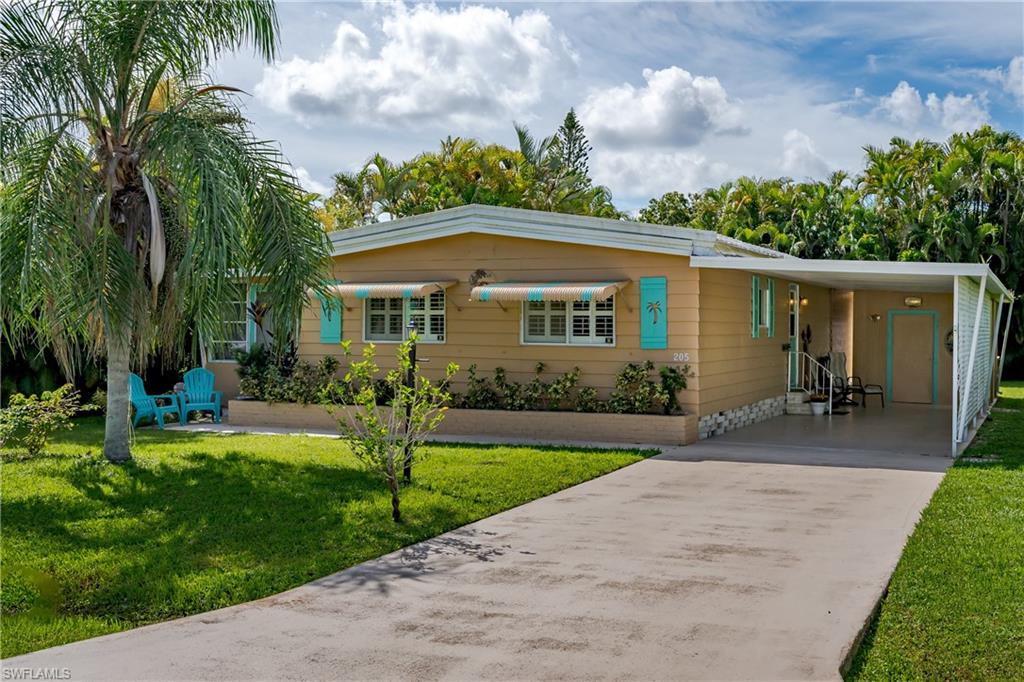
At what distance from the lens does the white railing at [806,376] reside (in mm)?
15742

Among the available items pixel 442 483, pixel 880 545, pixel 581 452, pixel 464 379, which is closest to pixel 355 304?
pixel 464 379

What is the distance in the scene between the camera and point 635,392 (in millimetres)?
11523

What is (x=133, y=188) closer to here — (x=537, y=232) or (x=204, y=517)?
(x=204, y=517)

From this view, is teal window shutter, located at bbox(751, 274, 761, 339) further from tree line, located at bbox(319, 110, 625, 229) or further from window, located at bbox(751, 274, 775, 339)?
tree line, located at bbox(319, 110, 625, 229)

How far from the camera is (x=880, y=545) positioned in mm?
6176

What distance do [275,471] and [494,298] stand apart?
4.04 metres

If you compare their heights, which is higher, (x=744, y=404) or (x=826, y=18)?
(x=826, y=18)

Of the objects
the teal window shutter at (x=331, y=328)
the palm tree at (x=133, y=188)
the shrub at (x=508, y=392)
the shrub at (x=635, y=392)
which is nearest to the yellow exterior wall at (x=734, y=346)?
the shrub at (x=635, y=392)

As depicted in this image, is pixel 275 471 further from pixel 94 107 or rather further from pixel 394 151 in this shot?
pixel 394 151

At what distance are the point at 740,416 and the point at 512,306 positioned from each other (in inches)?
144

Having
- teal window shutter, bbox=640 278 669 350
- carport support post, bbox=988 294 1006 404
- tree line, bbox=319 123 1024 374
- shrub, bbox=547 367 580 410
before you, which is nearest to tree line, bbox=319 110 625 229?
tree line, bbox=319 123 1024 374

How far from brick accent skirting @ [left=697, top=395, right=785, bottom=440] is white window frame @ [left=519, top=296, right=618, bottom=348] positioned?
1.59 metres

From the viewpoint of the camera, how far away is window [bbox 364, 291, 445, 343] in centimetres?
1312

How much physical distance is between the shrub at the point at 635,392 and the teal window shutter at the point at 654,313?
0.29 meters
